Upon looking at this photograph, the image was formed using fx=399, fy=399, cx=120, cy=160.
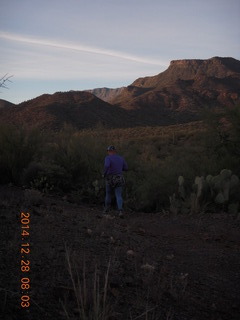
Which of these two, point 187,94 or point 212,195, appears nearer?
point 212,195

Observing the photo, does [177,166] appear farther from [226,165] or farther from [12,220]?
[12,220]

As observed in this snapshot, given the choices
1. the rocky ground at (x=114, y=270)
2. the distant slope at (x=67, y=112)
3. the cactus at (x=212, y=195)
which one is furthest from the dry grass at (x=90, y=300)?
the distant slope at (x=67, y=112)

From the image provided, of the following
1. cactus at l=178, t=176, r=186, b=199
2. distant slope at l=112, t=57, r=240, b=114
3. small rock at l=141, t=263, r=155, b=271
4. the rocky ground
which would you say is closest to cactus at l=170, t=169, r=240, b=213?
cactus at l=178, t=176, r=186, b=199

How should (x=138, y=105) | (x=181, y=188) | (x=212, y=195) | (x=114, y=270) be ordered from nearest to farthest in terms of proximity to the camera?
(x=114, y=270)
(x=212, y=195)
(x=181, y=188)
(x=138, y=105)

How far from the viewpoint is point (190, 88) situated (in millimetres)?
91312

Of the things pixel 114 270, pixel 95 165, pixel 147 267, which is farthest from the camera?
pixel 95 165

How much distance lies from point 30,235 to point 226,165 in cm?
831

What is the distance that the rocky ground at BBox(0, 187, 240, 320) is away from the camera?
3.63 metres

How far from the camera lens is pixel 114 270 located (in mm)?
4871

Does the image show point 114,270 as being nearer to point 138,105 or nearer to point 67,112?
point 67,112

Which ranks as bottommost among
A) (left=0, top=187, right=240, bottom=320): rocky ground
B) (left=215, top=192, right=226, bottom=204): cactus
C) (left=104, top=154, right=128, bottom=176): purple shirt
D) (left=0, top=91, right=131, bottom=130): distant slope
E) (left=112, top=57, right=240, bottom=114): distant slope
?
(left=0, top=187, right=240, bottom=320): rocky ground

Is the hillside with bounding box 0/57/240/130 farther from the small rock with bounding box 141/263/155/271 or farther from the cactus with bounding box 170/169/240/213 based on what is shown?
the small rock with bounding box 141/263/155/271

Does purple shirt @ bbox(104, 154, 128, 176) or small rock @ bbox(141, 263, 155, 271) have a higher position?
purple shirt @ bbox(104, 154, 128, 176)

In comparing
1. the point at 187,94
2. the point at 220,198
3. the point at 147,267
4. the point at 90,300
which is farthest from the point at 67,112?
the point at 90,300
